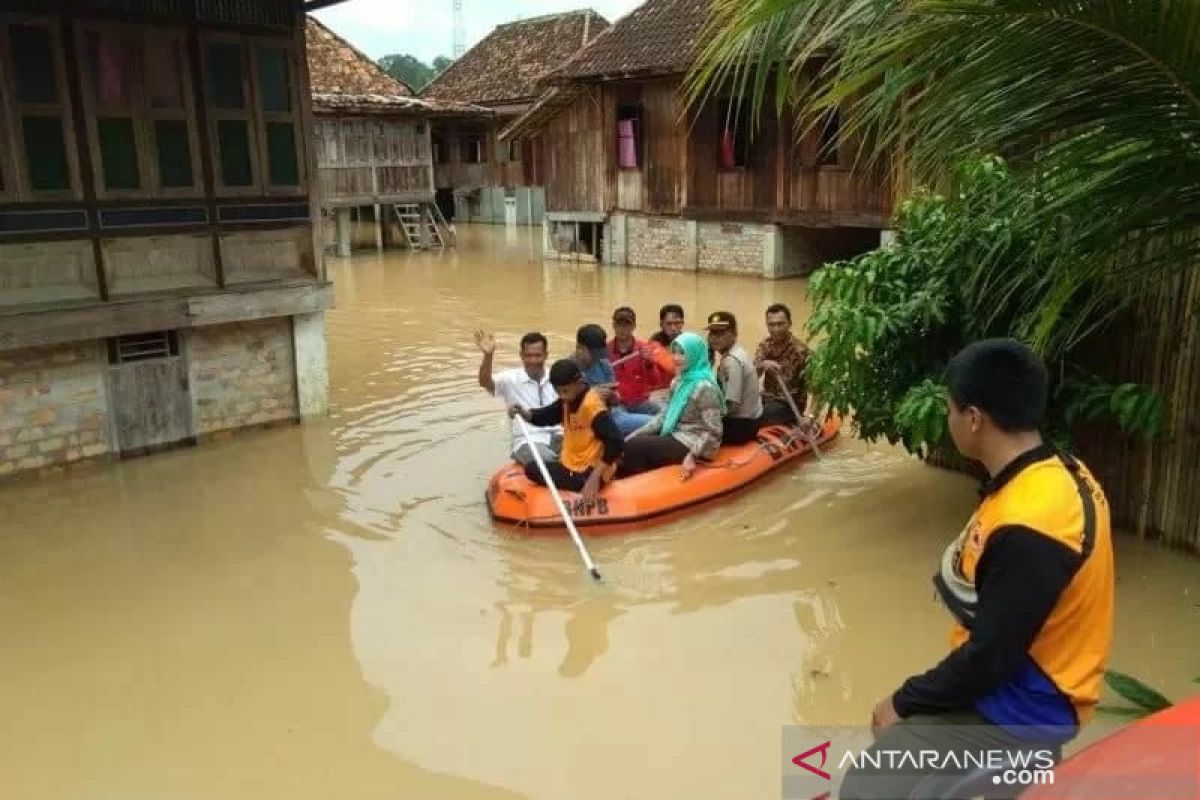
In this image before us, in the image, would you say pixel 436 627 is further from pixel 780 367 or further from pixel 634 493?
pixel 780 367

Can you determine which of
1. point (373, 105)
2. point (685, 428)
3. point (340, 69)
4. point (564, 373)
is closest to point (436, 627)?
point (564, 373)

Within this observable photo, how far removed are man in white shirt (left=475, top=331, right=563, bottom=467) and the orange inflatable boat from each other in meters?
0.23

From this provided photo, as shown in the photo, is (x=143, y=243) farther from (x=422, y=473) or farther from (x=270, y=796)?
(x=270, y=796)

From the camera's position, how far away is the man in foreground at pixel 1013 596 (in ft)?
6.78

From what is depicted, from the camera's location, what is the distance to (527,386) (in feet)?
24.2

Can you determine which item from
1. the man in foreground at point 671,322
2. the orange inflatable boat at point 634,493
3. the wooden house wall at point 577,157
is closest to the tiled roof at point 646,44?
the wooden house wall at point 577,157

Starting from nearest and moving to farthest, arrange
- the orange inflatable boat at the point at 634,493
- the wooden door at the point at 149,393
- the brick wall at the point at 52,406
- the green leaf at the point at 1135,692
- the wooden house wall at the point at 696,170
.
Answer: the green leaf at the point at 1135,692 → the orange inflatable boat at the point at 634,493 → the brick wall at the point at 52,406 → the wooden door at the point at 149,393 → the wooden house wall at the point at 696,170

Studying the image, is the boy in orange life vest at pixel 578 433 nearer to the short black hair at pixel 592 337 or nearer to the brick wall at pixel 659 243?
the short black hair at pixel 592 337

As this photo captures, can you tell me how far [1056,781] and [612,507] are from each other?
4.90 meters

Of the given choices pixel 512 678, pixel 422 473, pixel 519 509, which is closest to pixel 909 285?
pixel 519 509

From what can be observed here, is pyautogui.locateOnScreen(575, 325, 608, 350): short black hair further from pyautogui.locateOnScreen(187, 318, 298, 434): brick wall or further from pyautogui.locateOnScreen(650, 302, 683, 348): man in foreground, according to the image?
pyautogui.locateOnScreen(187, 318, 298, 434): brick wall

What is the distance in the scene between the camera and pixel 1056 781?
1.84 metres

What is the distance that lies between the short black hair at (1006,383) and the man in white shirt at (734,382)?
16.0 ft

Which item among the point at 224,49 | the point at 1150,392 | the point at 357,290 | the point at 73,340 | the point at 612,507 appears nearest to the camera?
the point at 1150,392
